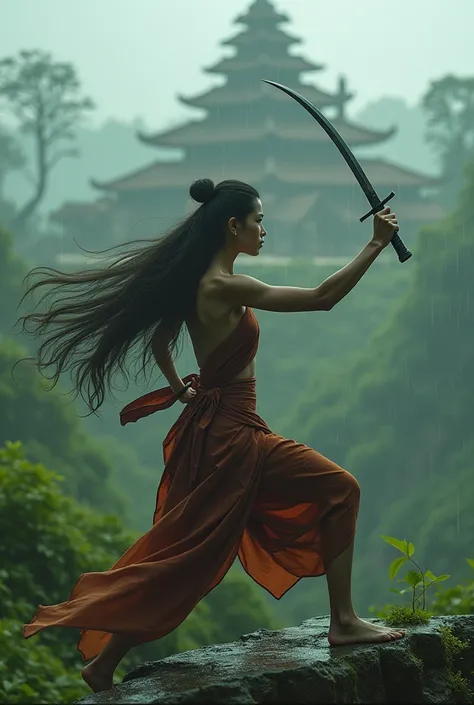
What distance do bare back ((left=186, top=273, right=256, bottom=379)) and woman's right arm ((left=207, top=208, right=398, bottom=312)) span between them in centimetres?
9

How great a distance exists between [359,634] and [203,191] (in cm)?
145

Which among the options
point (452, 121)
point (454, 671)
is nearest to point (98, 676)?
point (454, 671)

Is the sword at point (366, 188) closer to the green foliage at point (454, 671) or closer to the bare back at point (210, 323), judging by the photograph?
the bare back at point (210, 323)

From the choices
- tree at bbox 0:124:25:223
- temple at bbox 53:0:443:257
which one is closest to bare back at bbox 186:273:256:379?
temple at bbox 53:0:443:257

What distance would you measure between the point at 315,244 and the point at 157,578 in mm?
31964

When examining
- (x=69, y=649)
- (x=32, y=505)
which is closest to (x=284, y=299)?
(x=32, y=505)

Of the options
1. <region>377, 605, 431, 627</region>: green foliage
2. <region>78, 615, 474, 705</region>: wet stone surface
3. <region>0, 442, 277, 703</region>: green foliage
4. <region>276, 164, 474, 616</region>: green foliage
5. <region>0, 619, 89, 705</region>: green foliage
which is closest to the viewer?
<region>78, 615, 474, 705</region>: wet stone surface

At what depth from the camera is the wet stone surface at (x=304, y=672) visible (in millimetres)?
3158

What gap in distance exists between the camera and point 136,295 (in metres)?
3.65

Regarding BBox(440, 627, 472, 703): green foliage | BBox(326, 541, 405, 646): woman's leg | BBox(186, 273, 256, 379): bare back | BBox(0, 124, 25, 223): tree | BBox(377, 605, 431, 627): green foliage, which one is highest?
BBox(0, 124, 25, 223): tree

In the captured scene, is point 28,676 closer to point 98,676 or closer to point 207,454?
point 98,676

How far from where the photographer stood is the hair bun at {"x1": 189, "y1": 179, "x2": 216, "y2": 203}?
143 inches

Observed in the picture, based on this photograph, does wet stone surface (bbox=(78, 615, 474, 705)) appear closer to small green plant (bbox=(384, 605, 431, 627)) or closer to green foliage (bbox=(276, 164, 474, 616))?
small green plant (bbox=(384, 605, 431, 627))

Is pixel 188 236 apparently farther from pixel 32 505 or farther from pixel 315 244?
pixel 315 244
